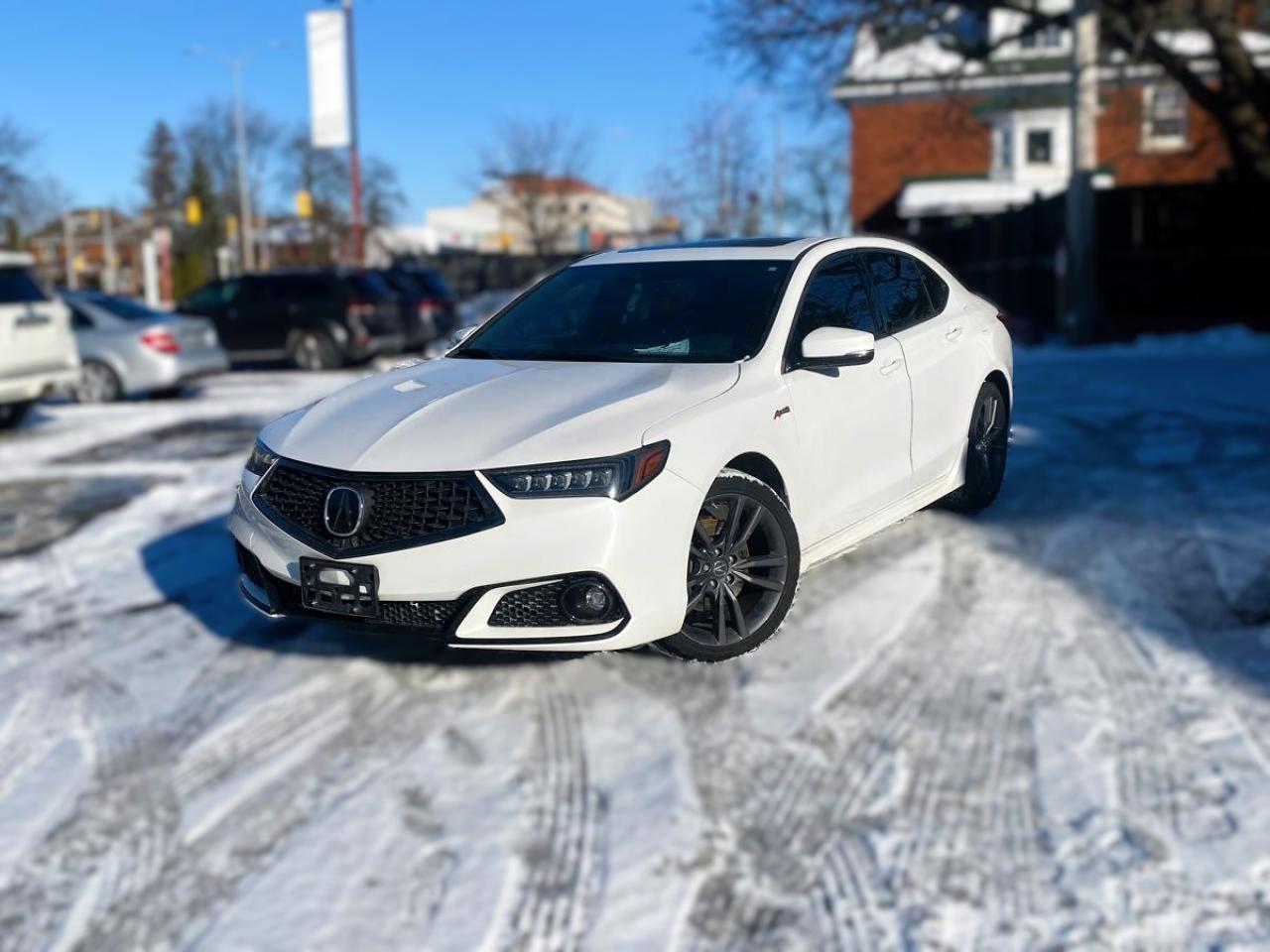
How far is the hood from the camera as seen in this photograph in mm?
1384

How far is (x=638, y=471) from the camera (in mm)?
1434

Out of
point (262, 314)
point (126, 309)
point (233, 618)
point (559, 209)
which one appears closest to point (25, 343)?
point (126, 309)

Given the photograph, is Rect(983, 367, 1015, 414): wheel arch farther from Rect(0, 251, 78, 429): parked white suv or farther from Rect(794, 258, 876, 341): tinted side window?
Rect(0, 251, 78, 429): parked white suv

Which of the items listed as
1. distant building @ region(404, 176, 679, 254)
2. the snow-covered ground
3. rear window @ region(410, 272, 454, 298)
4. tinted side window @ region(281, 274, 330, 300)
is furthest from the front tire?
the snow-covered ground

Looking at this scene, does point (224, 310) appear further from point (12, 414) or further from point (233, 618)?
point (233, 618)

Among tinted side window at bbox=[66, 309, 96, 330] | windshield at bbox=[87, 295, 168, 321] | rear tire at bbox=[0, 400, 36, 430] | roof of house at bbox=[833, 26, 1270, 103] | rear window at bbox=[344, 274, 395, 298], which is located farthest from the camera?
rear window at bbox=[344, 274, 395, 298]

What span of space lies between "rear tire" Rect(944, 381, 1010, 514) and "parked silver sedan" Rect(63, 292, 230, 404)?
2788 cm

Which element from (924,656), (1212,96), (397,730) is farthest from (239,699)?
→ (1212,96)

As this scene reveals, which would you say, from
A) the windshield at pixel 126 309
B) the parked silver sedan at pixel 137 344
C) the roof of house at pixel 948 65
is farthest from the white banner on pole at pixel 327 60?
the windshield at pixel 126 309

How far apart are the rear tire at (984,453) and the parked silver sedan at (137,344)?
27.9m

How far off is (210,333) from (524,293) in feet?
91.0

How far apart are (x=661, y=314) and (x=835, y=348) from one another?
0.93ft

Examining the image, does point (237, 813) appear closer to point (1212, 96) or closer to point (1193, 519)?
point (1193, 519)

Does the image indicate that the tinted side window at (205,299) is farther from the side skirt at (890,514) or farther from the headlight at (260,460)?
the side skirt at (890,514)
